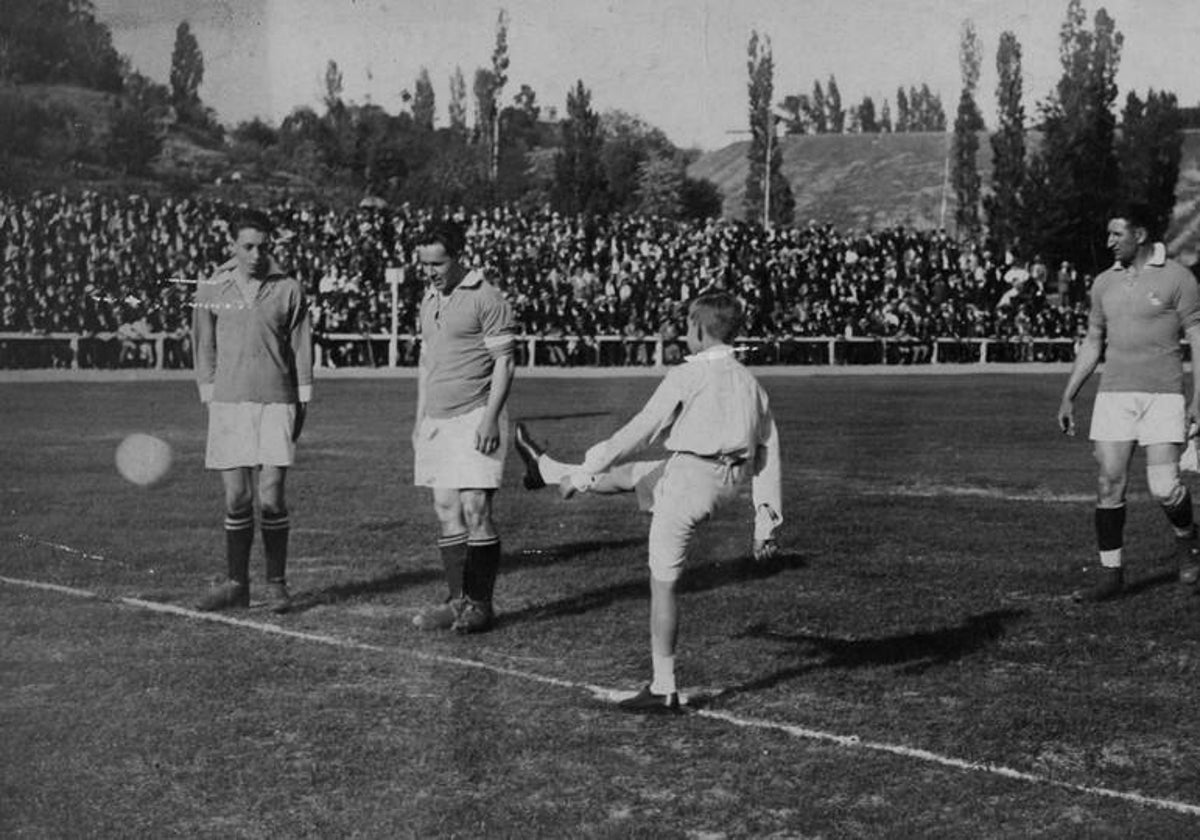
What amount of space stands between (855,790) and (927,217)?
116 metres

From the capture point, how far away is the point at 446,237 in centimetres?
822

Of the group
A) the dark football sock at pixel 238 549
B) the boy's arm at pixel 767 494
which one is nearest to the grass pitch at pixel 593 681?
the dark football sock at pixel 238 549

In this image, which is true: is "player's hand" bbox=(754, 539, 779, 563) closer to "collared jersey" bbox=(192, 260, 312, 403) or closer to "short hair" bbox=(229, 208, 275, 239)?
"collared jersey" bbox=(192, 260, 312, 403)

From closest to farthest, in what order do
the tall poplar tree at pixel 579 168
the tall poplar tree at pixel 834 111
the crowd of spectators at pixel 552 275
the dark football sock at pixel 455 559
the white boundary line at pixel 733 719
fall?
the white boundary line at pixel 733 719 < the dark football sock at pixel 455 559 < the crowd of spectators at pixel 552 275 < the tall poplar tree at pixel 579 168 < the tall poplar tree at pixel 834 111

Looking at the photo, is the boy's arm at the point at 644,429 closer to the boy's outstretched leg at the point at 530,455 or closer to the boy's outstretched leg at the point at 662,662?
the boy's outstretched leg at the point at 662,662

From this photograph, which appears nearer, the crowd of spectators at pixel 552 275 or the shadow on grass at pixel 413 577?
the shadow on grass at pixel 413 577

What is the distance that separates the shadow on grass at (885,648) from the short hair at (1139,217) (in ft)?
8.19

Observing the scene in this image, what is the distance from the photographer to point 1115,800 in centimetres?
538

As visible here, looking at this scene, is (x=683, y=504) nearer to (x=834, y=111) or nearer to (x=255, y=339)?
(x=255, y=339)

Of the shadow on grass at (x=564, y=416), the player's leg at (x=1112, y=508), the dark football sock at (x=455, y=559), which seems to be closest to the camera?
the dark football sock at (x=455, y=559)

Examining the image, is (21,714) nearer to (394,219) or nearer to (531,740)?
(531,740)

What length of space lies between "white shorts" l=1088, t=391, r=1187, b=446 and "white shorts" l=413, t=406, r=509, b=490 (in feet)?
11.9

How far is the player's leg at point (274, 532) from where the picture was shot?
8867 mm

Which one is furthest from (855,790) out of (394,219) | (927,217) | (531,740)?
(927,217)
